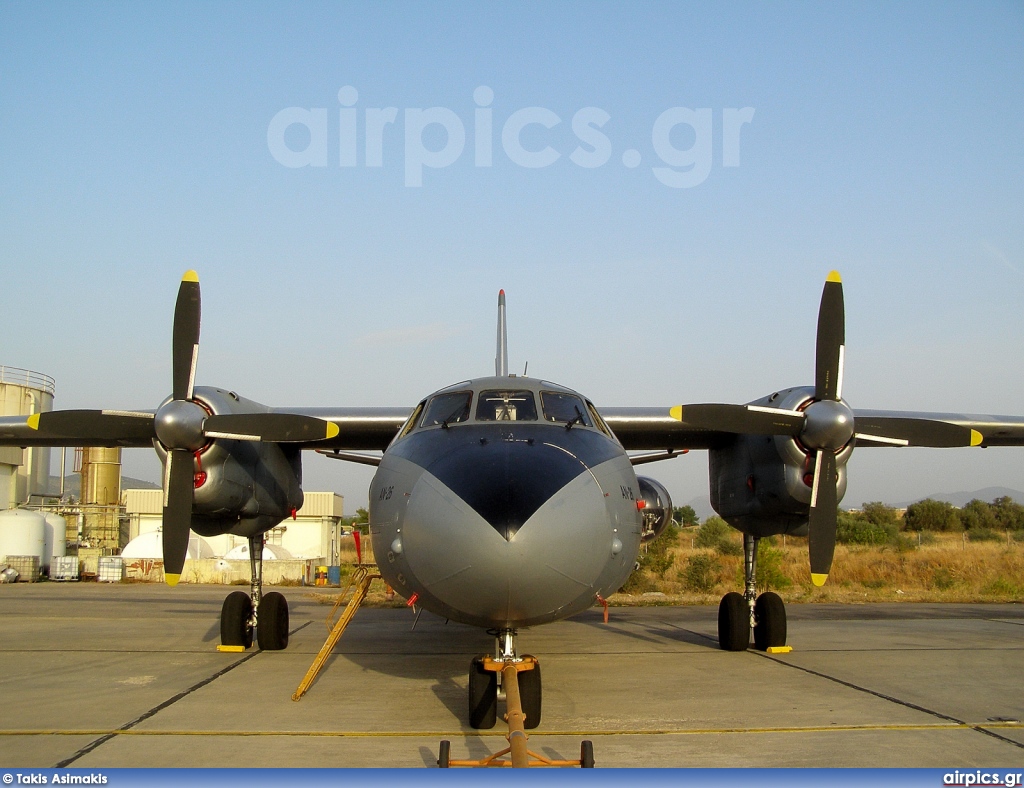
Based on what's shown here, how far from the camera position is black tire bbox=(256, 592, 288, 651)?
11547mm

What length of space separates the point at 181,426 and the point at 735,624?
292 inches

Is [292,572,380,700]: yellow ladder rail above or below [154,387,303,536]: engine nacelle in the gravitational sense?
below

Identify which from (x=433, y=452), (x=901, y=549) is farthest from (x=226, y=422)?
(x=901, y=549)

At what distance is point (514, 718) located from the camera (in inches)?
200

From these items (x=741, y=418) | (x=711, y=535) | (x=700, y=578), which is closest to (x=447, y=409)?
(x=741, y=418)

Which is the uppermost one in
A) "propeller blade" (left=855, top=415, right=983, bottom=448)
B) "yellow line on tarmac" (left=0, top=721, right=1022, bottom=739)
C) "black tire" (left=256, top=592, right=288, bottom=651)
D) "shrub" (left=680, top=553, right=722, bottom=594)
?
"propeller blade" (left=855, top=415, right=983, bottom=448)

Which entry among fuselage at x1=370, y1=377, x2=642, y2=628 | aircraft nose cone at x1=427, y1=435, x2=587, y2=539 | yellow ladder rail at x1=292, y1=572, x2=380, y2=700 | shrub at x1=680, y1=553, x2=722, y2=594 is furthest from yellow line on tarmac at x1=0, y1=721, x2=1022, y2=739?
shrub at x1=680, y1=553, x2=722, y2=594

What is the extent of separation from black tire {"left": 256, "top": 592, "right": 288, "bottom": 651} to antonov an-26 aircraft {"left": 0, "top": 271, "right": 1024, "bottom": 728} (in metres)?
0.03

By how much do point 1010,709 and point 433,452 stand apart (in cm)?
557

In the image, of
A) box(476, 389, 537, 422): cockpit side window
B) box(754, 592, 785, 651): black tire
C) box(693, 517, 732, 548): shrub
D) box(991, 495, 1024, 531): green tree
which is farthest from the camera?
box(991, 495, 1024, 531): green tree

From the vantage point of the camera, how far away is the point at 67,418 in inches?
406

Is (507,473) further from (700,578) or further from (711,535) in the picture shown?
(711,535)

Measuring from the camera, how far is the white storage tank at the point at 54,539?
33150mm

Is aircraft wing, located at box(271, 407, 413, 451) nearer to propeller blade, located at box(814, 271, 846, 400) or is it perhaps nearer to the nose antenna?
the nose antenna
